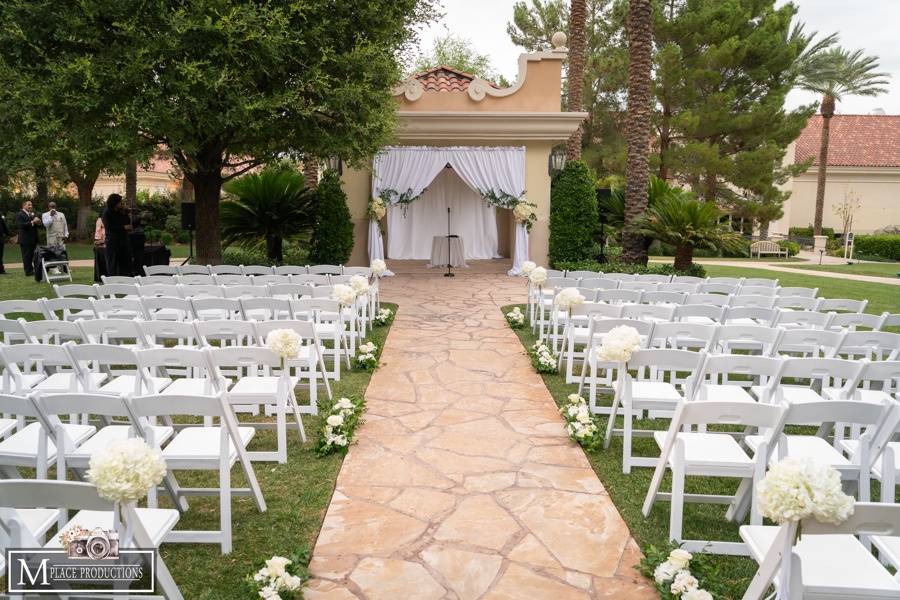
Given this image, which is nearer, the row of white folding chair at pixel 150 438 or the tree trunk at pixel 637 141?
the row of white folding chair at pixel 150 438

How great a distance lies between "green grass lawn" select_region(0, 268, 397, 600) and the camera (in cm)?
333

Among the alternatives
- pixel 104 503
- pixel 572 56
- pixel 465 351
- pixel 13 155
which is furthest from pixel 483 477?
pixel 572 56

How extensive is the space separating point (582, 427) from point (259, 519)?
2.46 metres

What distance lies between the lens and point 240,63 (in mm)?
9828

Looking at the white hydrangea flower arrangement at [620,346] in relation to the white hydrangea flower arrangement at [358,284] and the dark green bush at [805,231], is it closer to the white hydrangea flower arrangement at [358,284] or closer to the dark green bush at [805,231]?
the white hydrangea flower arrangement at [358,284]

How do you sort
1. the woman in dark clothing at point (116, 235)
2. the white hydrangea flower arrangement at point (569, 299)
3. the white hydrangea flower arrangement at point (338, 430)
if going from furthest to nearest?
the woman in dark clothing at point (116, 235), the white hydrangea flower arrangement at point (569, 299), the white hydrangea flower arrangement at point (338, 430)

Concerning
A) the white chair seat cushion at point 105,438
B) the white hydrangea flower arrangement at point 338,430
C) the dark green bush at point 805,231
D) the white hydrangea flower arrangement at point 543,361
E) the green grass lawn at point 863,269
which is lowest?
the white hydrangea flower arrangement at point 338,430

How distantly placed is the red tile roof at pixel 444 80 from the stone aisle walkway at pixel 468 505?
11.5 m

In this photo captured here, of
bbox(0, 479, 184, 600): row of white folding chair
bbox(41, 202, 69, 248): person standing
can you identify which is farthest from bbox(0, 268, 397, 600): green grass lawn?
bbox(41, 202, 69, 248): person standing

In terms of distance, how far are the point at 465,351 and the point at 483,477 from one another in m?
3.76

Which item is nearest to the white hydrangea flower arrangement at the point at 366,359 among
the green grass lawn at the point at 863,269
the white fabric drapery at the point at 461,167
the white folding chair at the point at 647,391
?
the white folding chair at the point at 647,391

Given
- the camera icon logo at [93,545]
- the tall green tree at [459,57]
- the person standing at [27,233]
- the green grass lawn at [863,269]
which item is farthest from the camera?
the tall green tree at [459,57]

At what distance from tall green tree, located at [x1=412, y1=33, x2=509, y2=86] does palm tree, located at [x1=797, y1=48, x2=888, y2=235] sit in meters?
17.4

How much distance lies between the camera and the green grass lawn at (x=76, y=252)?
20.7m
